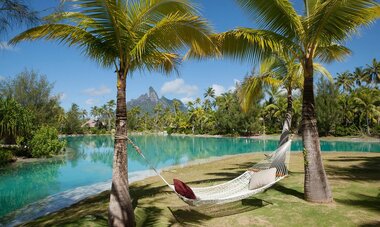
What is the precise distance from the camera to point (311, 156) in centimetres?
619

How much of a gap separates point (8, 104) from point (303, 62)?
1966cm

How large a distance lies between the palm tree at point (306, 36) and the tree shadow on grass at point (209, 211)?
3.71ft

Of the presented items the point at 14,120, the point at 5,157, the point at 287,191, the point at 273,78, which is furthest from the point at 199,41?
the point at 14,120

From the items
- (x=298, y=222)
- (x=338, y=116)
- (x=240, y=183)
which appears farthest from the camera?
(x=338, y=116)

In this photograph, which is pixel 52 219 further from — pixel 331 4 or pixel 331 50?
pixel 331 50

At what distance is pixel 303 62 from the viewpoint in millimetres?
6449

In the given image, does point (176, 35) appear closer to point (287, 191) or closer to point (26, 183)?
point (287, 191)

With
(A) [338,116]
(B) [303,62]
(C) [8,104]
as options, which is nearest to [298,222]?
(B) [303,62]

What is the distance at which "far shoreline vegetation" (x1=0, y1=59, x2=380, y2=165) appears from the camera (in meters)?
20.9

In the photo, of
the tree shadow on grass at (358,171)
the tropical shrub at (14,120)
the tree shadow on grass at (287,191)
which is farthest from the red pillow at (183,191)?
the tropical shrub at (14,120)

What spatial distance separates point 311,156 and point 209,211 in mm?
2340

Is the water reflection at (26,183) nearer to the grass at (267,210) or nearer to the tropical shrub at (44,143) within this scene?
the tropical shrub at (44,143)

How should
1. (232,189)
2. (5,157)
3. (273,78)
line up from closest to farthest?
(232,189) → (273,78) → (5,157)

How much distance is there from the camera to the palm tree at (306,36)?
18.9 ft
